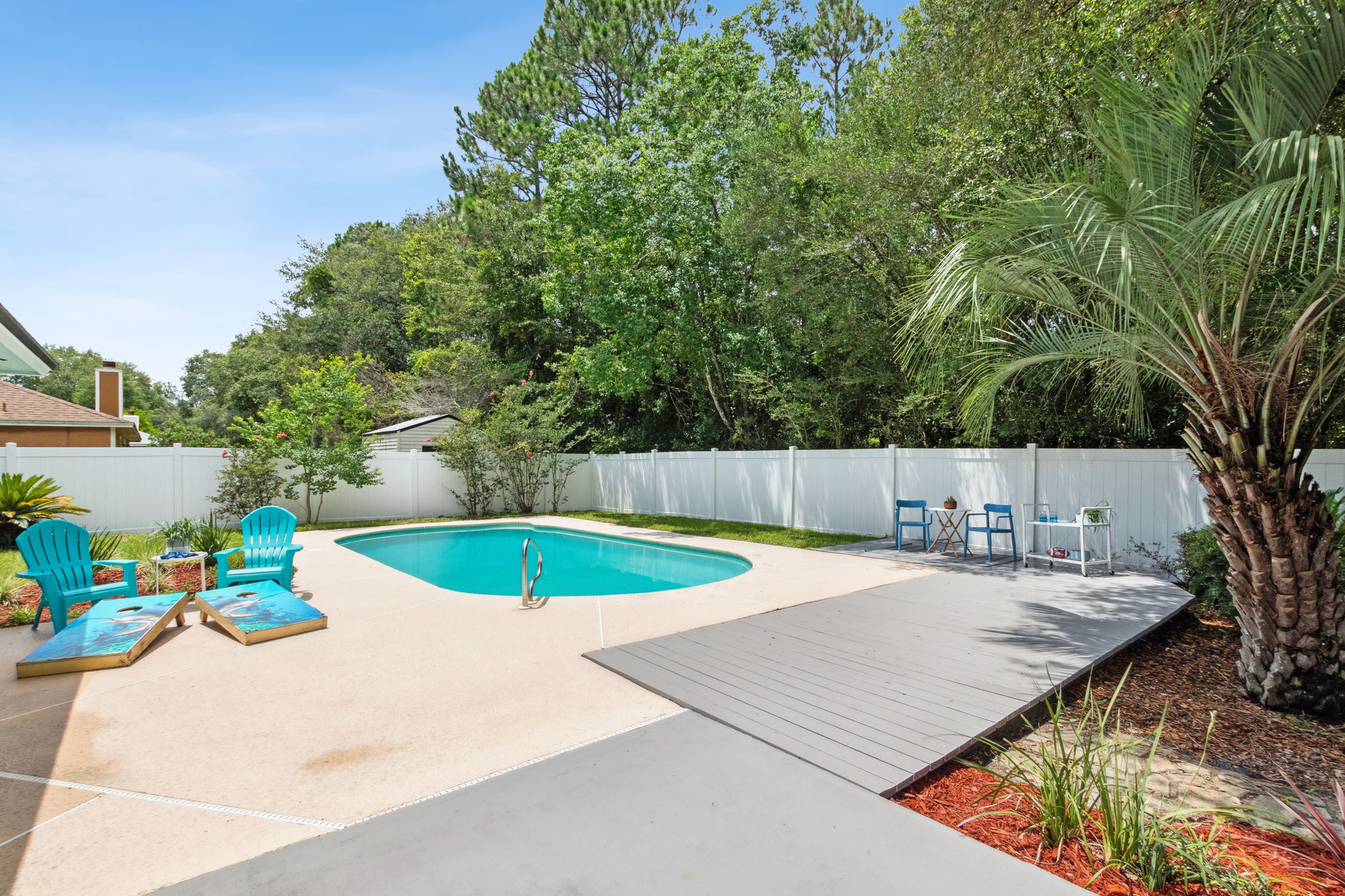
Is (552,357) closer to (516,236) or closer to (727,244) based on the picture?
(516,236)

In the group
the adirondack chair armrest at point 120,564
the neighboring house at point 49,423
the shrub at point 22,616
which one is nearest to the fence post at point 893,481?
the adirondack chair armrest at point 120,564

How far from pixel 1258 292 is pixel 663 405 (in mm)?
14686

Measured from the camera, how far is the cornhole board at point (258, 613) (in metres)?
5.14

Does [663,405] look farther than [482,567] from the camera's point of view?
Yes

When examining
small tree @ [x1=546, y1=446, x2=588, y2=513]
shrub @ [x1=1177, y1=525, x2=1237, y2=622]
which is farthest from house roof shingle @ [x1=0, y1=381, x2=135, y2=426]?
shrub @ [x1=1177, y1=525, x2=1237, y2=622]

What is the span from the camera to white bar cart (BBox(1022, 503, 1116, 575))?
7.43 meters

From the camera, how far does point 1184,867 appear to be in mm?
2211

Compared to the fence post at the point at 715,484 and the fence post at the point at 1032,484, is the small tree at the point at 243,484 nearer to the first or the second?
the fence post at the point at 715,484

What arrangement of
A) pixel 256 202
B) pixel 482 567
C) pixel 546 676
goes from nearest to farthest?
pixel 546 676, pixel 482 567, pixel 256 202

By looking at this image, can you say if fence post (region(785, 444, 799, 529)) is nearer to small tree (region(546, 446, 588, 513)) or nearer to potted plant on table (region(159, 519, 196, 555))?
small tree (region(546, 446, 588, 513))

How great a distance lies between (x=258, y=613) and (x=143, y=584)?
2435 millimetres

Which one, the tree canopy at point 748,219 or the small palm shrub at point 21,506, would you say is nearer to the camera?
the tree canopy at point 748,219

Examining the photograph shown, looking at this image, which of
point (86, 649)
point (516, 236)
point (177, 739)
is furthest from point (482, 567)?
point (516, 236)

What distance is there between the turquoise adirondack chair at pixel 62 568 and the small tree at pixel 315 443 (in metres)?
7.34
